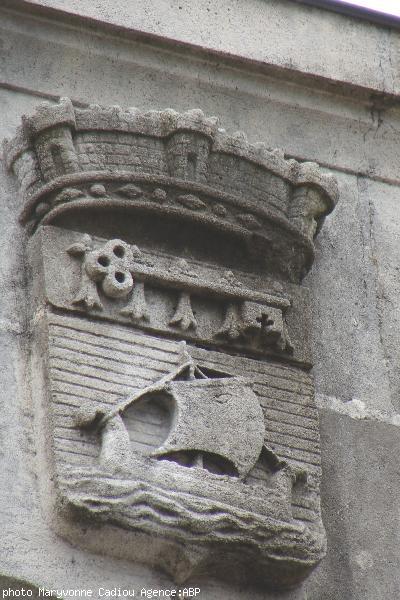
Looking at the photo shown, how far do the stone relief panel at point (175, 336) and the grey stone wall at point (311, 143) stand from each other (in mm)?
78

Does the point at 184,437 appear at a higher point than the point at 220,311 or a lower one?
lower

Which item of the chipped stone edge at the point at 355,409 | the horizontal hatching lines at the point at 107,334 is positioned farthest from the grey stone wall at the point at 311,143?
the horizontal hatching lines at the point at 107,334

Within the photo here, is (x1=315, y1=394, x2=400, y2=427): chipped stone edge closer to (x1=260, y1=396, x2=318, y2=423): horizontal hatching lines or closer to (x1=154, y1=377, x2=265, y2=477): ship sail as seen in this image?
(x1=260, y1=396, x2=318, y2=423): horizontal hatching lines

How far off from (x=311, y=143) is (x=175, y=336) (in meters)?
0.75

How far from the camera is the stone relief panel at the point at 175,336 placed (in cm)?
347

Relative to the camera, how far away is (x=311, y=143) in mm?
4270

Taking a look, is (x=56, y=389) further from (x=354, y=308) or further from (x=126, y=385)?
(x=354, y=308)

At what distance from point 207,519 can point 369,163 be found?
3.88ft

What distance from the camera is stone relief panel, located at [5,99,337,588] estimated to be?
3.47 metres

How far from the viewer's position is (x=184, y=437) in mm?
3559

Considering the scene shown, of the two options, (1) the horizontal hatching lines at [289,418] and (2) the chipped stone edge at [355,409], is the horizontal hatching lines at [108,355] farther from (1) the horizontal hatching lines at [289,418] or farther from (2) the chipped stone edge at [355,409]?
(2) the chipped stone edge at [355,409]

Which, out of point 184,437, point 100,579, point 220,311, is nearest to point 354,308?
point 220,311

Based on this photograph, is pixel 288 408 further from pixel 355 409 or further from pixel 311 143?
pixel 311 143

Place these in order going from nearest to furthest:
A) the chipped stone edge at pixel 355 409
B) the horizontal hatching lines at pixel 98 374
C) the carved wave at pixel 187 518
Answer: the carved wave at pixel 187 518
the horizontal hatching lines at pixel 98 374
the chipped stone edge at pixel 355 409
